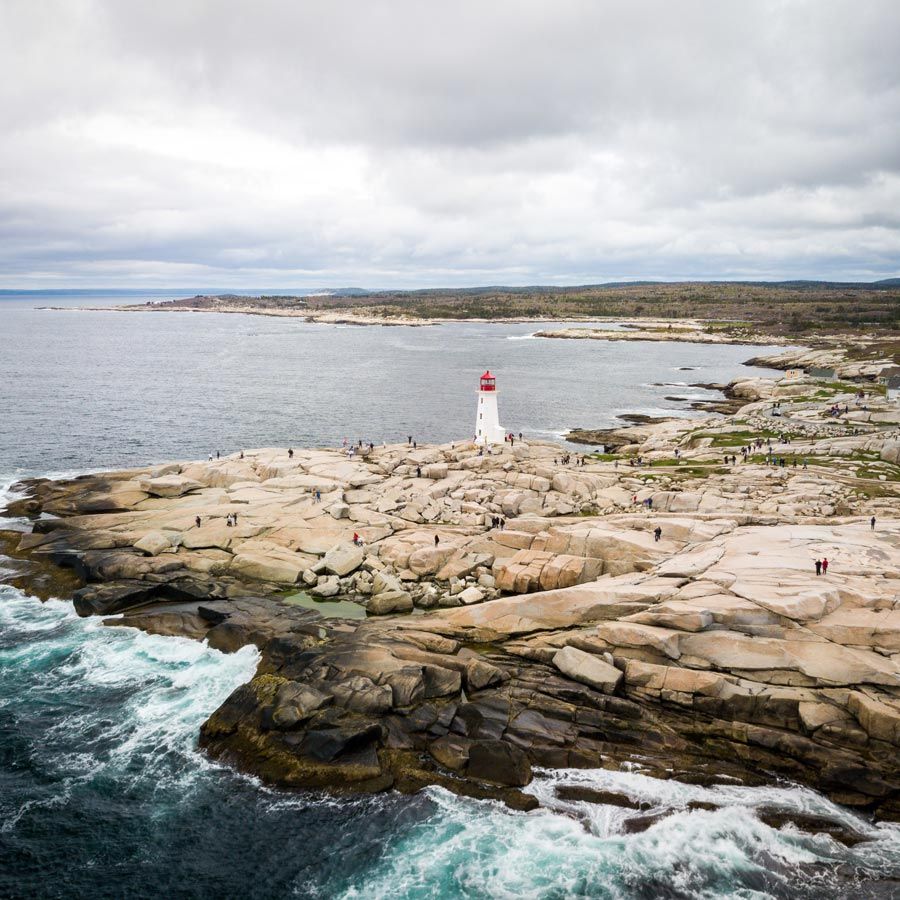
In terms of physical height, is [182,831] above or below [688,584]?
below

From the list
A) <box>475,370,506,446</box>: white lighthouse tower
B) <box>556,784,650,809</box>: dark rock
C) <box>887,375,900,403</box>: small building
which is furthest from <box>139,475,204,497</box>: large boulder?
<box>887,375,900,403</box>: small building

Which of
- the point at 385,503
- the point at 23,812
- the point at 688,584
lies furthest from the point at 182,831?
the point at 385,503

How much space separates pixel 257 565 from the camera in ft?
123

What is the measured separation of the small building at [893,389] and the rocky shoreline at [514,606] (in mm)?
29732

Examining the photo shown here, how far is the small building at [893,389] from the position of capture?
3014 inches

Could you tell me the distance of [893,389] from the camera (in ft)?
256

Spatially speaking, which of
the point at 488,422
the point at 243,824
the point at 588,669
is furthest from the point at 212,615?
the point at 488,422

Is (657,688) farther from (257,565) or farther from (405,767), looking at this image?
(257,565)

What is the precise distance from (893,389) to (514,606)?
228 ft

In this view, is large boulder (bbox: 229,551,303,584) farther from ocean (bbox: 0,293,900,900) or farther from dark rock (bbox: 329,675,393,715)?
dark rock (bbox: 329,675,393,715)

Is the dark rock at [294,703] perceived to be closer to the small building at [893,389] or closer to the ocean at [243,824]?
the ocean at [243,824]

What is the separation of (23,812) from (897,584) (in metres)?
32.6

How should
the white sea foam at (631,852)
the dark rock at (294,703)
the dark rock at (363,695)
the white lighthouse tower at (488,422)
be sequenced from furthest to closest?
the white lighthouse tower at (488,422) → the dark rock at (363,695) → the dark rock at (294,703) → the white sea foam at (631,852)

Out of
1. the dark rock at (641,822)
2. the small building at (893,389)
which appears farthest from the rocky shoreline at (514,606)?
the small building at (893,389)
